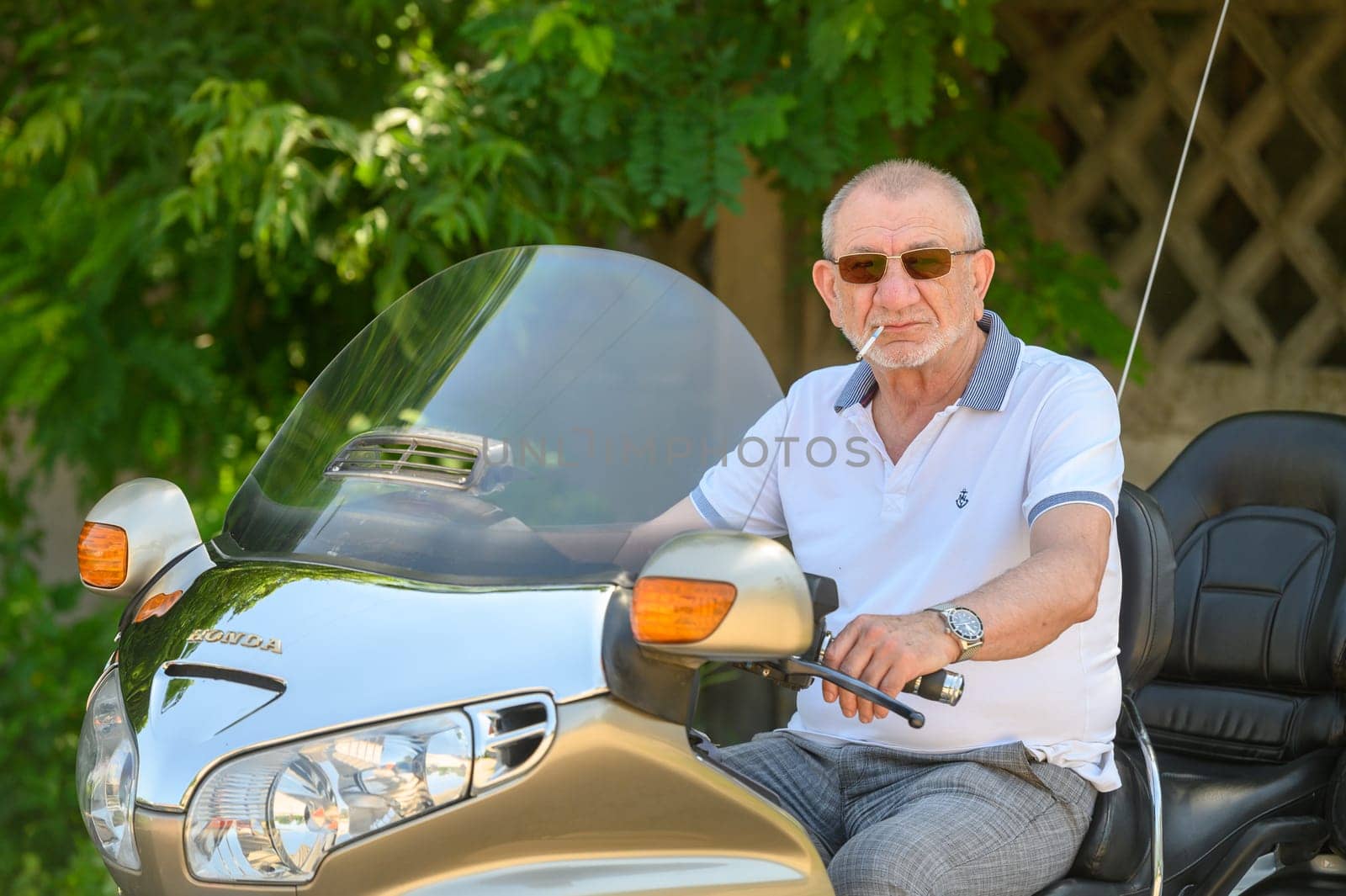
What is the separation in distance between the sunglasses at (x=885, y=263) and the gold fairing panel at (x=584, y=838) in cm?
75

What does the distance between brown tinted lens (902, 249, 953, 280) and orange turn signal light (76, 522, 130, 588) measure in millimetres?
1076

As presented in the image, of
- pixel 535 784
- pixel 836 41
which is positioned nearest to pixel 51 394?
pixel 836 41

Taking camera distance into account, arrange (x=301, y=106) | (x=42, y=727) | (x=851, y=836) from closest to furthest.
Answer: (x=851, y=836) → (x=301, y=106) → (x=42, y=727)

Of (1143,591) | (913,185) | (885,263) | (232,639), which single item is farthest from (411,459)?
(1143,591)

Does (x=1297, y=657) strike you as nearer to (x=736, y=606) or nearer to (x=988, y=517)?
(x=988, y=517)

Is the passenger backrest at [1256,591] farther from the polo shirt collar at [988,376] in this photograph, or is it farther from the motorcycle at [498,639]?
the polo shirt collar at [988,376]

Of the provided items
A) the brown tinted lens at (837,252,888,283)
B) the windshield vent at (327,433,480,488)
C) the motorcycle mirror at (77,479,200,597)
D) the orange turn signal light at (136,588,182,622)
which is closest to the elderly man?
the brown tinted lens at (837,252,888,283)

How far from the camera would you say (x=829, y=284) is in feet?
7.66

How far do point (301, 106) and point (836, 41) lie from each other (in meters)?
1.48

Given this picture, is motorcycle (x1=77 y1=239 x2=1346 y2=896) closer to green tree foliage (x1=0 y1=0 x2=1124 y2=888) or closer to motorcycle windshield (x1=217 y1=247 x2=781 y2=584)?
motorcycle windshield (x1=217 y1=247 x2=781 y2=584)

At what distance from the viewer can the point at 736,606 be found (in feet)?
4.71

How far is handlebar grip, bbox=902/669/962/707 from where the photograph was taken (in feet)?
5.12

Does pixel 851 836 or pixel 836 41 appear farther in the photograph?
pixel 836 41

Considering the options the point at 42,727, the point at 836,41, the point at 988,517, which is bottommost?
the point at 42,727
